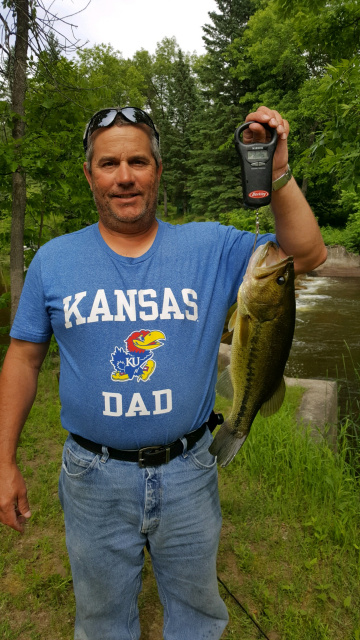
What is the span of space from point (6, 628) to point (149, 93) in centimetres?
4480

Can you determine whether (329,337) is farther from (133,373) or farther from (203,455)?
(133,373)

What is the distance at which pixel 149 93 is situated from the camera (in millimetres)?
40469

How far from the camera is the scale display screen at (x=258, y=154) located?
1.54 meters

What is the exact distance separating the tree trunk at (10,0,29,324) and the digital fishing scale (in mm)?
3655

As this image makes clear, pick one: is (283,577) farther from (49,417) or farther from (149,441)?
(49,417)

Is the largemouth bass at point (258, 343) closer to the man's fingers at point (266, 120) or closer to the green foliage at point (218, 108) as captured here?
the man's fingers at point (266, 120)

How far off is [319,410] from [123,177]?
4.23 meters

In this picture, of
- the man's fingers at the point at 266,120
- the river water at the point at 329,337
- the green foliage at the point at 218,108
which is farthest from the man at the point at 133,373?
the river water at the point at 329,337

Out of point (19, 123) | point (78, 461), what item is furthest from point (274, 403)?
point (19, 123)

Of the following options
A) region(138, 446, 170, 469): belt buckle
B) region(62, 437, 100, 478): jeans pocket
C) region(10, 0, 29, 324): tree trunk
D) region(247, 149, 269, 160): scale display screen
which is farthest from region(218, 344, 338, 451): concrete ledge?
region(10, 0, 29, 324): tree trunk

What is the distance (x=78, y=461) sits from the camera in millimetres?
1885

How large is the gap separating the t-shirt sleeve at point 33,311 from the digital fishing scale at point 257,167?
3.25 feet

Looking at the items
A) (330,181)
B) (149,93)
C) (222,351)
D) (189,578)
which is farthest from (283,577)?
(149,93)

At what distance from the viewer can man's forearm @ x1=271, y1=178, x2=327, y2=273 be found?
1694 mm
